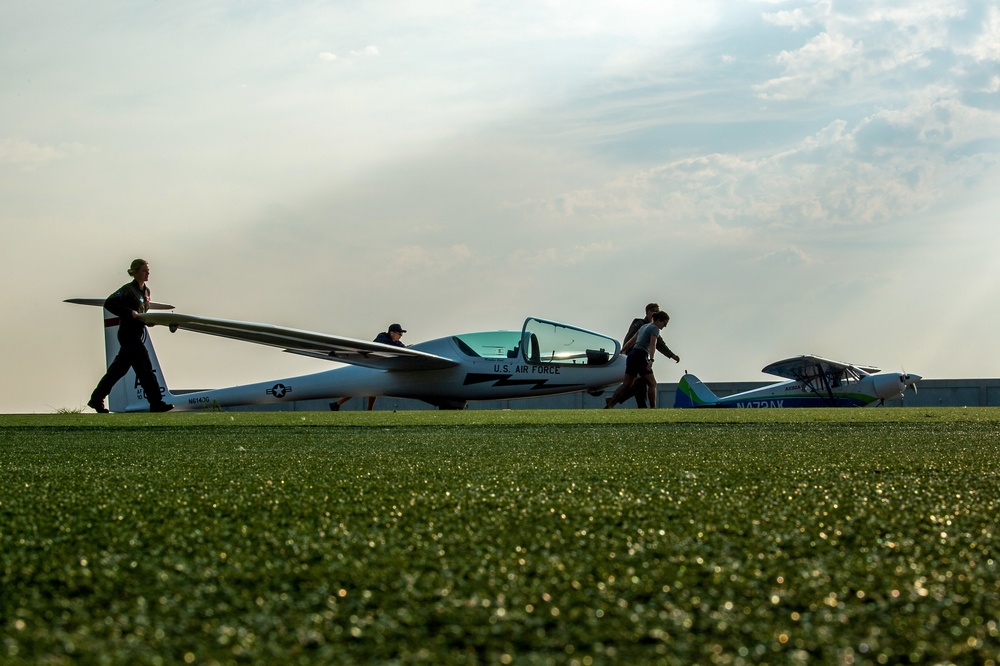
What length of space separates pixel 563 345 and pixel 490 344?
3.69ft

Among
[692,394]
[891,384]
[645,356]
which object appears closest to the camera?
[645,356]

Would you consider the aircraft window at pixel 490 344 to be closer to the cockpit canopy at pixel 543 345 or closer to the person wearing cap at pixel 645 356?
the cockpit canopy at pixel 543 345

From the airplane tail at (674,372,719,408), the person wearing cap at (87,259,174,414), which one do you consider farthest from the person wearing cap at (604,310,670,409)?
the airplane tail at (674,372,719,408)

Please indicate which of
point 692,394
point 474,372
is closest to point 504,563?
point 474,372

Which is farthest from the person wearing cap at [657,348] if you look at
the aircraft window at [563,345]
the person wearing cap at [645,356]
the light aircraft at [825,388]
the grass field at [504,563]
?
the grass field at [504,563]

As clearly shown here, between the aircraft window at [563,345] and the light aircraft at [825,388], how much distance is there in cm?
679

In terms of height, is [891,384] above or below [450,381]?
below

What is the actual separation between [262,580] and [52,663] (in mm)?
353

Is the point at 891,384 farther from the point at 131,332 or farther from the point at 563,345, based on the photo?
the point at 131,332

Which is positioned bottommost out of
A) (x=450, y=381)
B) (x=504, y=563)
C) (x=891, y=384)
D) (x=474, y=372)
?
(x=504, y=563)

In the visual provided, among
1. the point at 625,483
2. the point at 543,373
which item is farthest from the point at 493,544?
the point at 543,373

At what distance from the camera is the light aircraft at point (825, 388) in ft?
67.7

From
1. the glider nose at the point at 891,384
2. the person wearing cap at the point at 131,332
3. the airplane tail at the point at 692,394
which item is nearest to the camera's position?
the person wearing cap at the point at 131,332

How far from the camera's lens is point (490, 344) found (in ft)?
48.0
